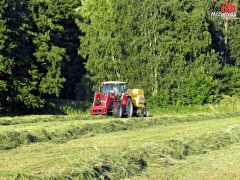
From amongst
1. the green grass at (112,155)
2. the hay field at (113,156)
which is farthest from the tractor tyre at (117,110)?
the hay field at (113,156)

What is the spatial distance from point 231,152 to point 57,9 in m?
26.6

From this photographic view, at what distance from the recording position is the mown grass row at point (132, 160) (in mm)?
8422

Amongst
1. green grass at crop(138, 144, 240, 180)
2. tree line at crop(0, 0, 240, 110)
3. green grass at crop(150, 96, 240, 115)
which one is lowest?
green grass at crop(138, 144, 240, 180)

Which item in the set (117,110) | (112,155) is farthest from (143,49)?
(112,155)

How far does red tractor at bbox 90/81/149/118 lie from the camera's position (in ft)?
82.5

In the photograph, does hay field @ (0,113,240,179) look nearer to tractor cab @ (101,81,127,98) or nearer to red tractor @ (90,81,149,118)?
red tractor @ (90,81,149,118)

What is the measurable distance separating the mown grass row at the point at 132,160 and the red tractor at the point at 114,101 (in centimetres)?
1161

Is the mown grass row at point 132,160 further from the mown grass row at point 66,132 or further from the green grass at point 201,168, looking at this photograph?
the mown grass row at point 66,132

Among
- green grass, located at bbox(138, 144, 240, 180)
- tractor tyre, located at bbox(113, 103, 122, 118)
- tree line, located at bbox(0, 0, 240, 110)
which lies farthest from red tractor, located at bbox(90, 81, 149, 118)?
green grass, located at bbox(138, 144, 240, 180)

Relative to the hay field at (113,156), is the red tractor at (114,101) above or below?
above

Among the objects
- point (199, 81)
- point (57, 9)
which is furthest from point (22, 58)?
point (199, 81)

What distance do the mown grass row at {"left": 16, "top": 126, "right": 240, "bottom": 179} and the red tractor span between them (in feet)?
38.1

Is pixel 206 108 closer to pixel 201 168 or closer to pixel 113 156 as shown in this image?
pixel 201 168

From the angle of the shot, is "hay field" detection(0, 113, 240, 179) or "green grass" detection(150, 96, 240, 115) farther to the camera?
"green grass" detection(150, 96, 240, 115)
